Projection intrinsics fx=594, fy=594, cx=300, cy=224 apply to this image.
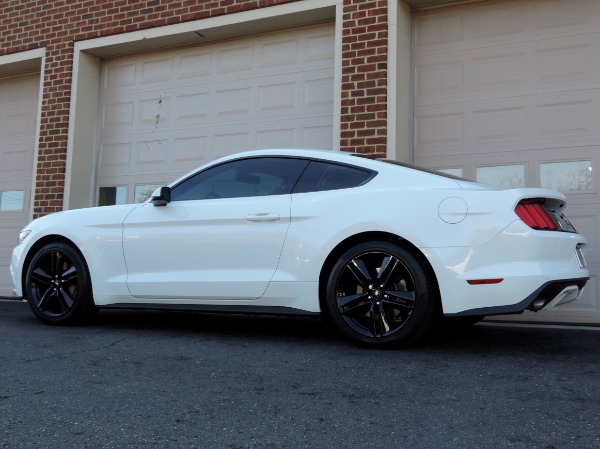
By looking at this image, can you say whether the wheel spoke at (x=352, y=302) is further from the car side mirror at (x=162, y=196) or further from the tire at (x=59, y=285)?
the tire at (x=59, y=285)

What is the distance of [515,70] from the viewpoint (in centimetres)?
645

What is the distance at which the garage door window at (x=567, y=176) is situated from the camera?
5.98 m

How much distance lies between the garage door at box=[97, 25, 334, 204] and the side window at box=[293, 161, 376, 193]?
2994 millimetres

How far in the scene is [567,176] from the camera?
6.05 m

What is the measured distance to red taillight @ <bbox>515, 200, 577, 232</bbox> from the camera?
3.56 meters

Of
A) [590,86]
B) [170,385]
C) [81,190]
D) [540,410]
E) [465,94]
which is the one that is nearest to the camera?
[540,410]

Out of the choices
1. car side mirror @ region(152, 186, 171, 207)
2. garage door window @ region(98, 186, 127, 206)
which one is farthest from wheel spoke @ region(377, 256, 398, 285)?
garage door window @ region(98, 186, 127, 206)

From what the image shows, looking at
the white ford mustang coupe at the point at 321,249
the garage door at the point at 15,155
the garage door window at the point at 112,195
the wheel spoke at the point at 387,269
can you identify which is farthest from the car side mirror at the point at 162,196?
the garage door at the point at 15,155

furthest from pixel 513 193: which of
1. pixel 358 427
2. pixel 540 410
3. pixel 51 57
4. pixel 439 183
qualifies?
pixel 51 57

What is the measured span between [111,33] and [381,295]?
6577 mm

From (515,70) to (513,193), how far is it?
339 centimetres

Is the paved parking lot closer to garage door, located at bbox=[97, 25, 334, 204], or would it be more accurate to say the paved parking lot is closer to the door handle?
the door handle

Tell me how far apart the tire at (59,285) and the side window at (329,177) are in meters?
2.01

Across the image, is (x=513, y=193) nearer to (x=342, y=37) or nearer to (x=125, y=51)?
(x=342, y=37)
